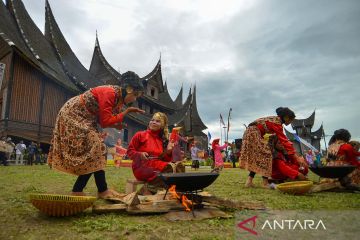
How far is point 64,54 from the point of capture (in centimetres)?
2214

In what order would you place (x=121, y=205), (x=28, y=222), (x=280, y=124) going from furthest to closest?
1. (x=280, y=124)
2. (x=121, y=205)
3. (x=28, y=222)

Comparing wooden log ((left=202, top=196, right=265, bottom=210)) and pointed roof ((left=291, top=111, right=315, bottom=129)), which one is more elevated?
pointed roof ((left=291, top=111, right=315, bottom=129))

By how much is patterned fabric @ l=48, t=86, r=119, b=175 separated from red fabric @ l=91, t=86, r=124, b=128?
5.5 inches

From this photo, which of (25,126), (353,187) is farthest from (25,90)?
(353,187)

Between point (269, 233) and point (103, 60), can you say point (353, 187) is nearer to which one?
point (269, 233)

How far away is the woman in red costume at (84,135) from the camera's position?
3.29m

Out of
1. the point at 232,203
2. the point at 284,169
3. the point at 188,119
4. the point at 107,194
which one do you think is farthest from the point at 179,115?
the point at 232,203

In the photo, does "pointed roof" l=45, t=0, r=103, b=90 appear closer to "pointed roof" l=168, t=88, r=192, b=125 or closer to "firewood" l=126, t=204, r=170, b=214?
"pointed roof" l=168, t=88, r=192, b=125

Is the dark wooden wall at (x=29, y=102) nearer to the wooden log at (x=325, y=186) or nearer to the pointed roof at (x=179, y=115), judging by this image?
the pointed roof at (x=179, y=115)

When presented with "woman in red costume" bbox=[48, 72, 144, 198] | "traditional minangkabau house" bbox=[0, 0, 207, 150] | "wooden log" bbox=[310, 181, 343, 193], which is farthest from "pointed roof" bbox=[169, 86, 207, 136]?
"woman in red costume" bbox=[48, 72, 144, 198]

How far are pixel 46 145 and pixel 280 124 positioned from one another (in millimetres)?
17135

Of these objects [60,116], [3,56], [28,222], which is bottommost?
[28,222]

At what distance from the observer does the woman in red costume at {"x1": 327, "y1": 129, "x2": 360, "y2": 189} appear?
5.55 meters

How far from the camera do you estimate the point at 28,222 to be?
2574mm
